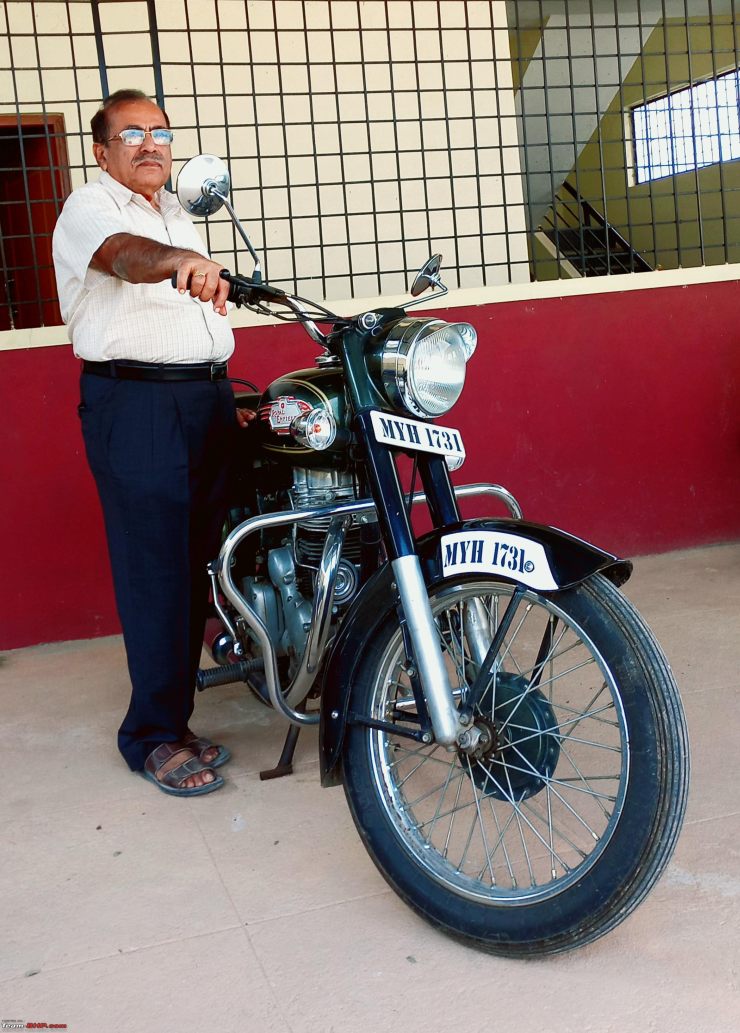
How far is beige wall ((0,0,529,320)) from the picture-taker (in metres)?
4.76

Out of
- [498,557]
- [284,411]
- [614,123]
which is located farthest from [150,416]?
[614,123]

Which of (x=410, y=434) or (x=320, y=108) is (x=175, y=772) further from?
(x=320, y=108)

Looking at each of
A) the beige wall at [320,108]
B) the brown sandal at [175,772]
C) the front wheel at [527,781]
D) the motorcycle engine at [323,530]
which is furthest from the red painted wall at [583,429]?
the front wheel at [527,781]

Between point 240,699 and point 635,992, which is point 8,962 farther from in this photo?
point 240,699

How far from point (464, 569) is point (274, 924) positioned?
71cm

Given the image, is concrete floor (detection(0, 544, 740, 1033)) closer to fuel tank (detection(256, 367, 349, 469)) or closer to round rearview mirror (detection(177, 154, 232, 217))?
fuel tank (detection(256, 367, 349, 469))

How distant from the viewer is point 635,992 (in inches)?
59.8

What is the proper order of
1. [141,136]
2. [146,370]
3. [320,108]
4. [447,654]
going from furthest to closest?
1. [320,108]
2. [146,370]
3. [141,136]
4. [447,654]

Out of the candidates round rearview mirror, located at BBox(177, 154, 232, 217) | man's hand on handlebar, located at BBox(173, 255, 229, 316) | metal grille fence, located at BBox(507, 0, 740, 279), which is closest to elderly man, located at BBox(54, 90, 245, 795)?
round rearview mirror, located at BBox(177, 154, 232, 217)

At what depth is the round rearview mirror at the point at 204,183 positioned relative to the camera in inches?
66.7

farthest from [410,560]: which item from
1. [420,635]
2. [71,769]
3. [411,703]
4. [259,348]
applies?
[259,348]

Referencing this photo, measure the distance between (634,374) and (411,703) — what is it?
8.61ft

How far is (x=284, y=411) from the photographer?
2.13 meters

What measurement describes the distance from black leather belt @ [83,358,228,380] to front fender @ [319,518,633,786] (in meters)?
0.81
